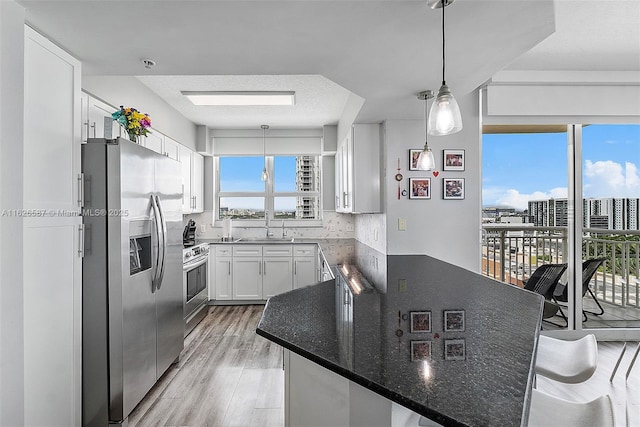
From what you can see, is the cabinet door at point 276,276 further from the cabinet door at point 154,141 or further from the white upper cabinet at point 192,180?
the cabinet door at point 154,141

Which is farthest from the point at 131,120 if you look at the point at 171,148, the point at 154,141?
the point at 171,148

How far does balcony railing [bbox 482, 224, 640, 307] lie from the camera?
364 centimetres

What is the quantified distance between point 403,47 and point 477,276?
139cm

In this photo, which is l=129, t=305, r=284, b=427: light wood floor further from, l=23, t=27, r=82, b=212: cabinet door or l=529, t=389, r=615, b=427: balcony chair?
l=529, t=389, r=615, b=427: balcony chair

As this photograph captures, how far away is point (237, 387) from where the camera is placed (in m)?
2.60

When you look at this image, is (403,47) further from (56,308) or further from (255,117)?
(255,117)

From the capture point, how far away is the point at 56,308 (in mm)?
1786

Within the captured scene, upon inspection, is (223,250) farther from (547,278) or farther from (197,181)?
(547,278)

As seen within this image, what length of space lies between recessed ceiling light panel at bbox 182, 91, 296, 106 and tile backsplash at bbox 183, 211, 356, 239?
2.11 m

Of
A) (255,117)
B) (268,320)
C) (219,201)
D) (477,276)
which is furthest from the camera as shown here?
(219,201)

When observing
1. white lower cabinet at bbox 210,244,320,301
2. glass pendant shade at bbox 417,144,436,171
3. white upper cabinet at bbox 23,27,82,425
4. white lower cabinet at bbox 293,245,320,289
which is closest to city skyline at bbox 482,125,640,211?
glass pendant shade at bbox 417,144,436,171

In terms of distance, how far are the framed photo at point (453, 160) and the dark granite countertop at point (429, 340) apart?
5.16ft

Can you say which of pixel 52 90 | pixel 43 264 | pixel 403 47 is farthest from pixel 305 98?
pixel 43 264

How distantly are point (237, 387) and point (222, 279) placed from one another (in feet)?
7.77
